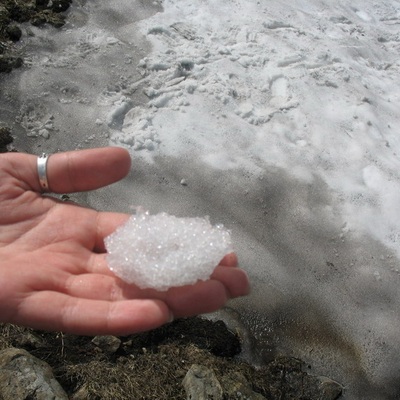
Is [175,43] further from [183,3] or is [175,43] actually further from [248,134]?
[248,134]

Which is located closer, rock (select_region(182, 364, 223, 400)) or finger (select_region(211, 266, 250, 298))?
finger (select_region(211, 266, 250, 298))

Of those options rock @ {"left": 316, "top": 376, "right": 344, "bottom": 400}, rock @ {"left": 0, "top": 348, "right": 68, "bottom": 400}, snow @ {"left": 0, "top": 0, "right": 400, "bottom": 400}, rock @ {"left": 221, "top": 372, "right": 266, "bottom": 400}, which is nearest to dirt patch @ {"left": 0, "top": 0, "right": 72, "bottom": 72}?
snow @ {"left": 0, "top": 0, "right": 400, "bottom": 400}

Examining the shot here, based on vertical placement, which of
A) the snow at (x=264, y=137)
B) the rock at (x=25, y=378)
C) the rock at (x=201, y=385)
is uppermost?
the snow at (x=264, y=137)

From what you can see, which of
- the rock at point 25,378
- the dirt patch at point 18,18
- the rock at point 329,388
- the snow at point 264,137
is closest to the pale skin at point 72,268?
the rock at point 25,378

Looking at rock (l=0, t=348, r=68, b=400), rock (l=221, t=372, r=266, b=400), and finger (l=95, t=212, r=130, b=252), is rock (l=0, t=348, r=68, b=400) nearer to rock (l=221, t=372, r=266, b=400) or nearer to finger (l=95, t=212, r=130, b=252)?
finger (l=95, t=212, r=130, b=252)

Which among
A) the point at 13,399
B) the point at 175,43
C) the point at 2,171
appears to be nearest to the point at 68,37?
the point at 175,43

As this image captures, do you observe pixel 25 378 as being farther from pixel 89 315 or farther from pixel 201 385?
pixel 201 385

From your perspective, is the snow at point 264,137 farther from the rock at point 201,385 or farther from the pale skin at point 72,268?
the pale skin at point 72,268
